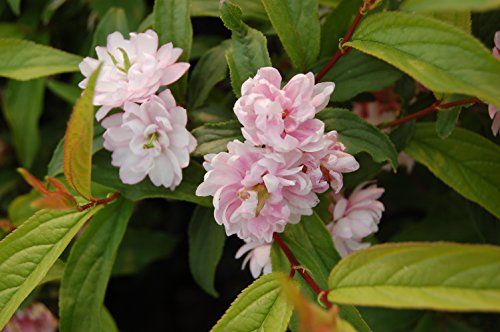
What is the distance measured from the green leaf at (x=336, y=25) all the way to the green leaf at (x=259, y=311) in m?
0.33

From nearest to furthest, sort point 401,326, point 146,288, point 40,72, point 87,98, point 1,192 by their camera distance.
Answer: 1. point 87,98
2. point 40,72
3. point 401,326
4. point 1,192
5. point 146,288

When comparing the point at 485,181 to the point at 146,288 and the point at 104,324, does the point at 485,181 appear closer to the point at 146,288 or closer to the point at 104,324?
the point at 104,324

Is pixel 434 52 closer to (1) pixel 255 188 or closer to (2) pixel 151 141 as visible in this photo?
(1) pixel 255 188

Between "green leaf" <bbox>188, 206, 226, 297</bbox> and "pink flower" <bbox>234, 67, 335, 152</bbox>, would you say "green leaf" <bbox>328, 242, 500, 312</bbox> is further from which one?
"green leaf" <bbox>188, 206, 226, 297</bbox>

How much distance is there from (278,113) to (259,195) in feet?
0.28

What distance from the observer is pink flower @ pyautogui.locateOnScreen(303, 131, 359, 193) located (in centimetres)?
69

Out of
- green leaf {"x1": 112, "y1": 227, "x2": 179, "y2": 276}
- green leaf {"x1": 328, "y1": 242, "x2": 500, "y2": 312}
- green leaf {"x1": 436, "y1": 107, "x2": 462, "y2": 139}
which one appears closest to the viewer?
green leaf {"x1": 328, "y1": 242, "x2": 500, "y2": 312}

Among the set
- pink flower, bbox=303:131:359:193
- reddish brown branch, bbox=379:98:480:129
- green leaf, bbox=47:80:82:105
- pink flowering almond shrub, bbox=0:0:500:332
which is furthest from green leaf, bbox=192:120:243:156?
green leaf, bbox=47:80:82:105

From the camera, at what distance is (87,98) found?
61cm

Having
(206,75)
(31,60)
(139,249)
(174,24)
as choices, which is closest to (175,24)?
(174,24)

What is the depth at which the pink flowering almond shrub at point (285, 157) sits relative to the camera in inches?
24.3

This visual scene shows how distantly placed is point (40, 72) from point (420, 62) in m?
0.48

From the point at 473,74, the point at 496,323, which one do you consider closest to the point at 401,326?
the point at 496,323

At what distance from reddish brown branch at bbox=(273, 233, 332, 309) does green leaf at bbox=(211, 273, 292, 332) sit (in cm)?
4
